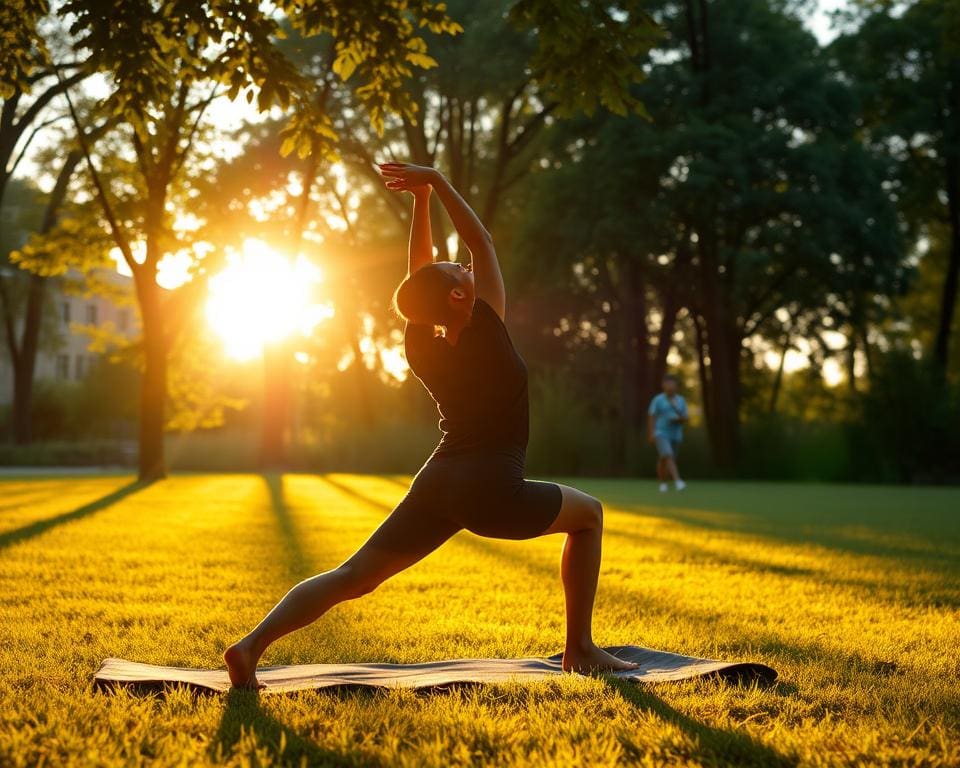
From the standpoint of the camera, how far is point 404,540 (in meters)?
4.70

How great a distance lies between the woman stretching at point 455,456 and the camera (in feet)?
15.0

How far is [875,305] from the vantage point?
38.5m

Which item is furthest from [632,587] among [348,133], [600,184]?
[348,133]

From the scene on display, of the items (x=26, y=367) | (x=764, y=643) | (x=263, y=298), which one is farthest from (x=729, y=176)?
(x=764, y=643)

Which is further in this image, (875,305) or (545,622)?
(875,305)

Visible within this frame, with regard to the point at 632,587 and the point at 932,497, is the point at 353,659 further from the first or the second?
the point at 932,497

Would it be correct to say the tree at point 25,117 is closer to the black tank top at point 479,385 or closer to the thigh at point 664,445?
the black tank top at point 479,385

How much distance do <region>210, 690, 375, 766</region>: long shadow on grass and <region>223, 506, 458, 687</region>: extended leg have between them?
0.64ft

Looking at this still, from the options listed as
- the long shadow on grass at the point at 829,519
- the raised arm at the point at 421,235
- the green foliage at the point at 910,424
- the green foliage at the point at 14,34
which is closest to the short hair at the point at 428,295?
the raised arm at the point at 421,235

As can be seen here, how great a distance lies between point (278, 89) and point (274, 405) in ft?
106

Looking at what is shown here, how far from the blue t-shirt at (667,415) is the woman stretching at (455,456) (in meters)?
18.5

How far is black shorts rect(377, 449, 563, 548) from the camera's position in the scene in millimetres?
4574

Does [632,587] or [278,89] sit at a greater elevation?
[278,89]

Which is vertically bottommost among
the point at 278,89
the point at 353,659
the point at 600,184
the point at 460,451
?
the point at 353,659
